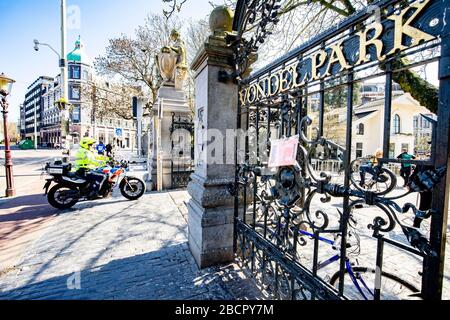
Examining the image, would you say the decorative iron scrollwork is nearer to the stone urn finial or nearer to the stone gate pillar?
the stone gate pillar

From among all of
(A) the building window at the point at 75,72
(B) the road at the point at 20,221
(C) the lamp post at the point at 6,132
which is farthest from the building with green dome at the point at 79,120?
(B) the road at the point at 20,221

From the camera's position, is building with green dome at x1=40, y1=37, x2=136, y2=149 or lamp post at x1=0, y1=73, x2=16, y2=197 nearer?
lamp post at x1=0, y1=73, x2=16, y2=197

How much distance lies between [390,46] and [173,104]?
8.05 meters

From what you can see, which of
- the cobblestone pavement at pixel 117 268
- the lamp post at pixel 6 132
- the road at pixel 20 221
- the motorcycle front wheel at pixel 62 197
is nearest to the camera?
the cobblestone pavement at pixel 117 268

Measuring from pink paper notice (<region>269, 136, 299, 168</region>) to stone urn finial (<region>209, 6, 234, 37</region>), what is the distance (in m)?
1.91

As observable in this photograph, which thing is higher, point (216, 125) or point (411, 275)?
point (216, 125)

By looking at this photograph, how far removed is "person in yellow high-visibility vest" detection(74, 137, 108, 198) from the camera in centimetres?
657

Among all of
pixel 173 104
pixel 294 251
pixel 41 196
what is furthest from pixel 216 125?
pixel 41 196

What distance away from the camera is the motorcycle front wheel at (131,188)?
22.4 ft

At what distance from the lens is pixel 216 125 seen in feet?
9.78

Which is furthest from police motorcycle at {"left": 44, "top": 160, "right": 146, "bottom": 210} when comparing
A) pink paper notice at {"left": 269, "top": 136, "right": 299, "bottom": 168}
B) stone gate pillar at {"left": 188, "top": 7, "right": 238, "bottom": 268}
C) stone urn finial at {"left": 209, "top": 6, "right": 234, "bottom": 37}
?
pink paper notice at {"left": 269, "top": 136, "right": 299, "bottom": 168}

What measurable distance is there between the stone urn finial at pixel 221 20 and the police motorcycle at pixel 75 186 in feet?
17.6

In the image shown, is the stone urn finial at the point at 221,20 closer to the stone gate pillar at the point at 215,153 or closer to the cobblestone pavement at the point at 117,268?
the stone gate pillar at the point at 215,153
